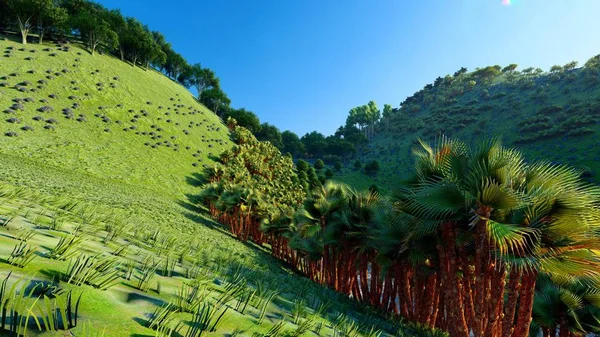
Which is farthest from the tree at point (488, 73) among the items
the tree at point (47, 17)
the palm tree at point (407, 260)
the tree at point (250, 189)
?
the tree at point (47, 17)

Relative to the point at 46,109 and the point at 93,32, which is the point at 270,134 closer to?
the point at 93,32

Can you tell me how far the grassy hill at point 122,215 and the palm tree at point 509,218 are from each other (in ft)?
11.0

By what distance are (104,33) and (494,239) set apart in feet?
280

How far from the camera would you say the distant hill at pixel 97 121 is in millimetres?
33344

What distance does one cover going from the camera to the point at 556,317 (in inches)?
422

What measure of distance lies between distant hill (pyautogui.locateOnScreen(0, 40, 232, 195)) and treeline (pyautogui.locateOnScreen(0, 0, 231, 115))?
18.2 ft

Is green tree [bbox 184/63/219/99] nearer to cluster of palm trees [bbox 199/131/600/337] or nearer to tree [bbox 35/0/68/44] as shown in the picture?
tree [bbox 35/0/68/44]

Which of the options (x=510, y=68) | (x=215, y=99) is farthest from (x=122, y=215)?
(x=510, y=68)

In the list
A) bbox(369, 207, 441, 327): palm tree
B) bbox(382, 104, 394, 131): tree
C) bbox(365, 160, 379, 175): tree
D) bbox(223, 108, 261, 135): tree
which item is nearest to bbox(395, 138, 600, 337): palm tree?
bbox(369, 207, 441, 327): palm tree

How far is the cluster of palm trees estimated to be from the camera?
6801 mm

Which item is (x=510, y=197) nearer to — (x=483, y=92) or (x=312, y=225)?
(x=312, y=225)

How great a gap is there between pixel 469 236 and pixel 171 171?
44198mm

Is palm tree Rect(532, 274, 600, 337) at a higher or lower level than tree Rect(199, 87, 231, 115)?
lower

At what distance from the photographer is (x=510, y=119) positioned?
90000mm
